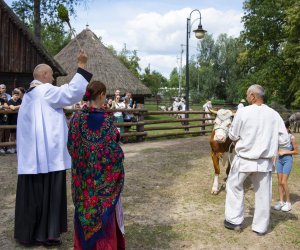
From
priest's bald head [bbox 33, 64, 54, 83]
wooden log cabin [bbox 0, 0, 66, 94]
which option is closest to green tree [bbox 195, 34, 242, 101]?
wooden log cabin [bbox 0, 0, 66, 94]

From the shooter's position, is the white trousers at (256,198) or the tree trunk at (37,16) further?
the tree trunk at (37,16)

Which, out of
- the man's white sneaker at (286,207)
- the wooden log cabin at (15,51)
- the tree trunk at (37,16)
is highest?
the tree trunk at (37,16)

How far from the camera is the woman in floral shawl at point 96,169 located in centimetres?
353

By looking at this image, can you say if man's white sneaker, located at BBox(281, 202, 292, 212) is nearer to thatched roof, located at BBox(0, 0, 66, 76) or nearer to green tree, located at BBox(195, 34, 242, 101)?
thatched roof, located at BBox(0, 0, 66, 76)

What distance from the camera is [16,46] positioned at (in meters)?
16.3

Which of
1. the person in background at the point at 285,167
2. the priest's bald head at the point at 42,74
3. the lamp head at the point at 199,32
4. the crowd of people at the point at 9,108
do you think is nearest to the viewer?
the priest's bald head at the point at 42,74

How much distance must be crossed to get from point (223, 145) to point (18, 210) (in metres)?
3.95

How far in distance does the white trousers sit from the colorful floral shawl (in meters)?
1.96

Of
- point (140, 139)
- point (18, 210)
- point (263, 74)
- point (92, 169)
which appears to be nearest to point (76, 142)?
point (92, 169)

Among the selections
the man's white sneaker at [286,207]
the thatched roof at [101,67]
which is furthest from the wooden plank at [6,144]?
the thatched roof at [101,67]

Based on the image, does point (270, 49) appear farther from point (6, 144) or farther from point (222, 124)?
point (222, 124)

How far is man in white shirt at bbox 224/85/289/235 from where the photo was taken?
484 centimetres

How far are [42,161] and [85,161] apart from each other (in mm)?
839

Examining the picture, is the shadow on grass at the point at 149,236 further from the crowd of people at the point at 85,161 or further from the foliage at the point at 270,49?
the foliage at the point at 270,49
